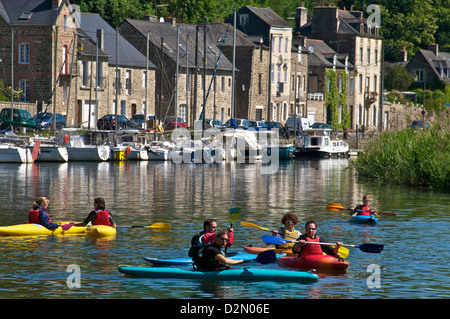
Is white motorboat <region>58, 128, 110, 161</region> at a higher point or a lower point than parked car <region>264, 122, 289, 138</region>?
lower

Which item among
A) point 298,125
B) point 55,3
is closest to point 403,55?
point 298,125

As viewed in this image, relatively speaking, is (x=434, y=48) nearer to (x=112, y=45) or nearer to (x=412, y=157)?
(x=112, y=45)

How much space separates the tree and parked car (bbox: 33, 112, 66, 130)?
66795 millimetres

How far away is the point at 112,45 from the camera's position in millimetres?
81688

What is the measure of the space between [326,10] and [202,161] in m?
47.8

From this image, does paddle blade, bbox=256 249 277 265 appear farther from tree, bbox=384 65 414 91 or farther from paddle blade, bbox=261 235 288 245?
tree, bbox=384 65 414 91

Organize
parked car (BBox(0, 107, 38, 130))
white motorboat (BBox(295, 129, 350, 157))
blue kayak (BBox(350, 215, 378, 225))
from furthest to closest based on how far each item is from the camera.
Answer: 1. white motorboat (BBox(295, 129, 350, 157))
2. parked car (BBox(0, 107, 38, 130))
3. blue kayak (BBox(350, 215, 378, 225))

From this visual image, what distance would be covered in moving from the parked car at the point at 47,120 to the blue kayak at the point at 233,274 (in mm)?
48839

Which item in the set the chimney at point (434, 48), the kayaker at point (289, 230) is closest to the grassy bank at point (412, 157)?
the kayaker at point (289, 230)

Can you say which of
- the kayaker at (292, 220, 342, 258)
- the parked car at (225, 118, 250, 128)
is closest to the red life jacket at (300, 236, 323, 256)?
the kayaker at (292, 220, 342, 258)

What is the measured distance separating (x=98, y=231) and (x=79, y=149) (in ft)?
126

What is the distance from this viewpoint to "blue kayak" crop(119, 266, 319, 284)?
18.7 meters
